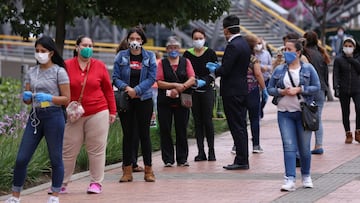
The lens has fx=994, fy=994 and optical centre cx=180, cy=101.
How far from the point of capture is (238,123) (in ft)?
42.9

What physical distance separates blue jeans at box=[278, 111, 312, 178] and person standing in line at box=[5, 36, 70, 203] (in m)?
2.55

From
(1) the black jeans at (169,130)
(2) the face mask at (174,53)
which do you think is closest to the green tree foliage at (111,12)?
Result: (2) the face mask at (174,53)

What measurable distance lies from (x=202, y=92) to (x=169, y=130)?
0.78 m

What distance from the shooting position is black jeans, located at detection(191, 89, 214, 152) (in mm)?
14008

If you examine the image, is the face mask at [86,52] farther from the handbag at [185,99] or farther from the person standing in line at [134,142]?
the handbag at [185,99]

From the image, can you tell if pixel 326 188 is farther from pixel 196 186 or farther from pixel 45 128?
pixel 45 128

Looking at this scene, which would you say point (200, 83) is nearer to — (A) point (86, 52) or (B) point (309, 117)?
(B) point (309, 117)

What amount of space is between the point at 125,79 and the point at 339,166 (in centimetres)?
314

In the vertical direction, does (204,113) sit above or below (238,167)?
above

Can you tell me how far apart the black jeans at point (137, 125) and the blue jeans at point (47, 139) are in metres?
1.95

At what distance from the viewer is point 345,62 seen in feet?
51.4

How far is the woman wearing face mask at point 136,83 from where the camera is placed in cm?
Result: 1195

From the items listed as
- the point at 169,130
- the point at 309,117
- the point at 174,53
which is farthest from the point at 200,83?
the point at 309,117

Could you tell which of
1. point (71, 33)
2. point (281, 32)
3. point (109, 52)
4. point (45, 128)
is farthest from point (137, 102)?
point (71, 33)
